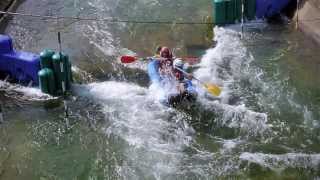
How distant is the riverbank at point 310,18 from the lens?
15.6 meters

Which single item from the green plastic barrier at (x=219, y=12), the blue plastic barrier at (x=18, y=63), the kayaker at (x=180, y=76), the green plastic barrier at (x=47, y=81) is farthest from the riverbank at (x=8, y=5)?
the green plastic barrier at (x=219, y=12)

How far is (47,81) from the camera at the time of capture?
13320 millimetres

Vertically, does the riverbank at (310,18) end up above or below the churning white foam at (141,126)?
above

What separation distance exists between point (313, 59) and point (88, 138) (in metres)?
6.68

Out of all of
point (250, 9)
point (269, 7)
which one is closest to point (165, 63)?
point (250, 9)

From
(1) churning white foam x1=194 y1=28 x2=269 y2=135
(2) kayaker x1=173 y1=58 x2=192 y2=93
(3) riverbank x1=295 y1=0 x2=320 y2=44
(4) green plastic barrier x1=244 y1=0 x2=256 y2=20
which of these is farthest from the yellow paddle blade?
(4) green plastic barrier x1=244 y1=0 x2=256 y2=20

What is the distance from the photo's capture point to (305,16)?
53.3 ft

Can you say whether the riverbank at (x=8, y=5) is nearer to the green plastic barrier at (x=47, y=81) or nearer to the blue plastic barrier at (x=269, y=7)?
the green plastic barrier at (x=47, y=81)

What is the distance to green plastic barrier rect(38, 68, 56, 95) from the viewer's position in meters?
13.2

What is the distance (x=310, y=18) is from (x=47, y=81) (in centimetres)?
793

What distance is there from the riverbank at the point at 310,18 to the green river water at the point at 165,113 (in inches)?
9.5

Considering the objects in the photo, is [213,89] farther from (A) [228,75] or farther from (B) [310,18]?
(B) [310,18]

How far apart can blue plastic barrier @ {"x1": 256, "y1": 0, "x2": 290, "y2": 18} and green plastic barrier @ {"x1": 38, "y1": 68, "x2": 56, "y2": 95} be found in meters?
7.07

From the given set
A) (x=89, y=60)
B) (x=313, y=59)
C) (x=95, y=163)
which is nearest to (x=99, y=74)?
(x=89, y=60)
